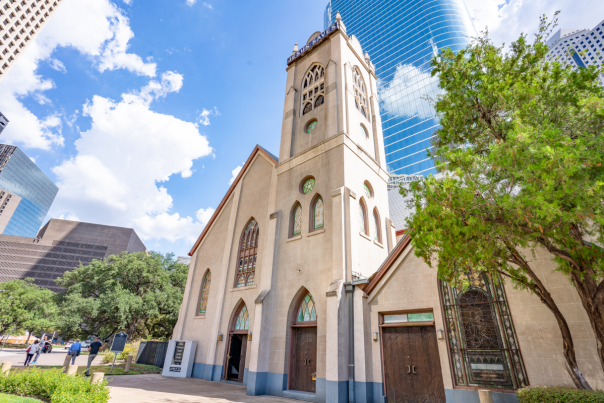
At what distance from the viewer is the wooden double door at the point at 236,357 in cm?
1441

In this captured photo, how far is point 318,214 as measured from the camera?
546 inches

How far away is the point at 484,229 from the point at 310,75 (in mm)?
15460

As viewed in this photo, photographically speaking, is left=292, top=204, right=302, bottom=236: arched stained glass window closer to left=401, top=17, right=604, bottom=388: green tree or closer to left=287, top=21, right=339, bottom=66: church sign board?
left=401, top=17, right=604, bottom=388: green tree

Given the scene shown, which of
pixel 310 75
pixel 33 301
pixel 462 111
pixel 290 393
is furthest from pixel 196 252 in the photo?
pixel 33 301

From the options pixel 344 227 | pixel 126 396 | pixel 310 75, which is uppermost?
pixel 310 75

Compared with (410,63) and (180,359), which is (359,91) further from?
(410,63)

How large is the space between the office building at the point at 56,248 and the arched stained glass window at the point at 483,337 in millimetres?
112016

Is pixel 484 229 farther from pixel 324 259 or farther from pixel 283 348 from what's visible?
pixel 283 348

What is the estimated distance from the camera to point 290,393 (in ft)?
37.0

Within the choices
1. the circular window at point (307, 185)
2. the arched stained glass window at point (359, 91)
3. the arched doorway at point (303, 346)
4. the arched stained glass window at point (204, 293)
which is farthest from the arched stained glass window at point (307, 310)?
the arched stained glass window at point (359, 91)

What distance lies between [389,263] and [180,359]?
40.7 ft

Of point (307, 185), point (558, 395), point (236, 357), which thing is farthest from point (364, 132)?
point (558, 395)

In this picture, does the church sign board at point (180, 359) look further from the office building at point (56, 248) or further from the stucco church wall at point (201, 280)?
the office building at point (56, 248)

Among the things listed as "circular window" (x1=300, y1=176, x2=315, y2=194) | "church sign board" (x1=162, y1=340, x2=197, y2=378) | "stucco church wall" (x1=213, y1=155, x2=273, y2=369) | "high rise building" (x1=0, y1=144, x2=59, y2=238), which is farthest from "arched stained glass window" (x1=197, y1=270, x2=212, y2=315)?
"high rise building" (x1=0, y1=144, x2=59, y2=238)
